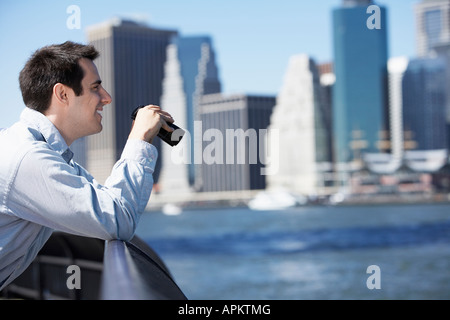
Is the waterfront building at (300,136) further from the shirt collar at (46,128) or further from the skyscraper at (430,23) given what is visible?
the shirt collar at (46,128)

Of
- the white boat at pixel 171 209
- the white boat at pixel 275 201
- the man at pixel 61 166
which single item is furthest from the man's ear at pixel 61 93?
the white boat at pixel 275 201

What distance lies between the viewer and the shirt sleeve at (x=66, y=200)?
1.43m

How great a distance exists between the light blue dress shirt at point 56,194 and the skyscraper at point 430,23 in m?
149

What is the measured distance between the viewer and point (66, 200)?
1.42 metres

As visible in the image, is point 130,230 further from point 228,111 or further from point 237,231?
point 228,111

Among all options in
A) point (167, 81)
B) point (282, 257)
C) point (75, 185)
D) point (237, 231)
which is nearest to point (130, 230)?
point (75, 185)

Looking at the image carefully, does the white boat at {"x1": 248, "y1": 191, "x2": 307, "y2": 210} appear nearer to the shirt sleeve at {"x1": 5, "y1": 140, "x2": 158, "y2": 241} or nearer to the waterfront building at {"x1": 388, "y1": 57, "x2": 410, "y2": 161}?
the waterfront building at {"x1": 388, "y1": 57, "x2": 410, "y2": 161}

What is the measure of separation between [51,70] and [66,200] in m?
0.36

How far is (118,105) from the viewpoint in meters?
57.2

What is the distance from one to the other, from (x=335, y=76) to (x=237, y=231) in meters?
55.3

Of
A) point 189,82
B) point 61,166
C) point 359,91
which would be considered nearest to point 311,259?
point 61,166

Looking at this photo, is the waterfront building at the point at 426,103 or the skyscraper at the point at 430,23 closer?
the waterfront building at the point at 426,103

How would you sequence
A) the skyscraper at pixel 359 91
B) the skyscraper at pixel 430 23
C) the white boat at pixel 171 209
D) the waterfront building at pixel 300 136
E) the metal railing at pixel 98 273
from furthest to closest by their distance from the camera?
the skyscraper at pixel 430 23
the skyscraper at pixel 359 91
the waterfront building at pixel 300 136
the white boat at pixel 171 209
the metal railing at pixel 98 273
